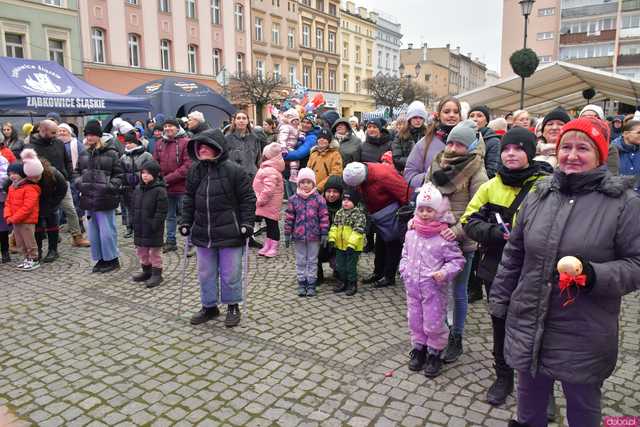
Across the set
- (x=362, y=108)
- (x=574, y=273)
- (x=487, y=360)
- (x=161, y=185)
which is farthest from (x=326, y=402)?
(x=362, y=108)

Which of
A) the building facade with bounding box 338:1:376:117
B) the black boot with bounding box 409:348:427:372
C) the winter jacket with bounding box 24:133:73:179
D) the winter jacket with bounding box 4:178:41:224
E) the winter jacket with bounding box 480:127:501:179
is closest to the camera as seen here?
the black boot with bounding box 409:348:427:372

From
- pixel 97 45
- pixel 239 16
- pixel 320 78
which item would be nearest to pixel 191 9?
pixel 239 16

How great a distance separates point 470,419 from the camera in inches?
126

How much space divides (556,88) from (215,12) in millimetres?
23252

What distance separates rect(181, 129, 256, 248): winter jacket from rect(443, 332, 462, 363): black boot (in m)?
2.10

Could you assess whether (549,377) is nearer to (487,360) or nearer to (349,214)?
(487,360)

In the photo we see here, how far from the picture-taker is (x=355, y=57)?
178ft

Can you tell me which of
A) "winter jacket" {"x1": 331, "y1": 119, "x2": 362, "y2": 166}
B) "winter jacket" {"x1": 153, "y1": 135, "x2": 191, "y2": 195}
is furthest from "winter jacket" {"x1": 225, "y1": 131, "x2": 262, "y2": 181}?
"winter jacket" {"x1": 331, "y1": 119, "x2": 362, "y2": 166}

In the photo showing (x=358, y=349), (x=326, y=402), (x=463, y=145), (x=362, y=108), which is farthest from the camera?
(x=362, y=108)

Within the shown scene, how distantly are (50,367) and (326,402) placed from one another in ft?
7.80

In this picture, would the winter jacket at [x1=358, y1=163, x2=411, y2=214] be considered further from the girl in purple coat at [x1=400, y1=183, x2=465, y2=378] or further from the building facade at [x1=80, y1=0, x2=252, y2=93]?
the building facade at [x1=80, y1=0, x2=252, y2=93]

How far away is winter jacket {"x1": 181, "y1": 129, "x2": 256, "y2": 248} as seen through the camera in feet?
15.5

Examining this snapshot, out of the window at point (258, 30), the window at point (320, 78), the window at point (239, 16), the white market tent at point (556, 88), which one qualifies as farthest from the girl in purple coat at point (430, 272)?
the window at point (320, 78)

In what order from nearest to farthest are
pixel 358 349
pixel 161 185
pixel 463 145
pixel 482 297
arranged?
pixel 463 145 < pixel 358 349 < pixel 482 297 < pixel 161 185
